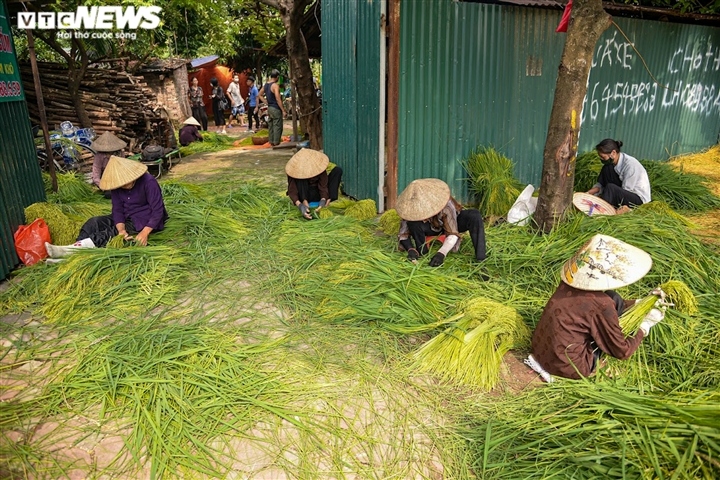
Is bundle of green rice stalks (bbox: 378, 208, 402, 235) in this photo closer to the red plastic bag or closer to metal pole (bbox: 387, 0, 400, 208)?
metal pole (bbox: 387, 0, 400, 208)

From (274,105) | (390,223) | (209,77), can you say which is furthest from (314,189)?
(209,77)

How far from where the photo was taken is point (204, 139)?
40.5 feet

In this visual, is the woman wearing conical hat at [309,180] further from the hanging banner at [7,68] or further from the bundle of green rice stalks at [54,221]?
the hanging banner at [7,68]

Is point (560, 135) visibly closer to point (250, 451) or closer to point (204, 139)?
point (250, 451)

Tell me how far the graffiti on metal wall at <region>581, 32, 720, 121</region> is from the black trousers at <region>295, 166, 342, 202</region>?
4.23m

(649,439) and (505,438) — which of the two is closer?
(649,439)

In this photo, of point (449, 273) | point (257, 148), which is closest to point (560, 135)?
point (449, 273)

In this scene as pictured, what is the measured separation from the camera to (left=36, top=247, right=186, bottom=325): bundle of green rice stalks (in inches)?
137

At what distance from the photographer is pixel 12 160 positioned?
14.7ft

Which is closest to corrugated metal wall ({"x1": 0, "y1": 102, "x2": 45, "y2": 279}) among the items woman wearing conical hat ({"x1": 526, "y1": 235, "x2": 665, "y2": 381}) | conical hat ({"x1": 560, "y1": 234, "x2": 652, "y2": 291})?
woman wearing conical hat ({"x1": 526, "y1": 235, "x2": 665, "y2": 381})

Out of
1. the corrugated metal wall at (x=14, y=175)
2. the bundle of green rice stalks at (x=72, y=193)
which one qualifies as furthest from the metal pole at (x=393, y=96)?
the bundle of green rice stalks at (x=72, y=193)

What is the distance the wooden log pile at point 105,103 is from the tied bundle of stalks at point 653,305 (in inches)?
396

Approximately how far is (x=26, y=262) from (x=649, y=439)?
4913 millimetres

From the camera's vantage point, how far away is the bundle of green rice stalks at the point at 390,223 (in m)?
4.89
